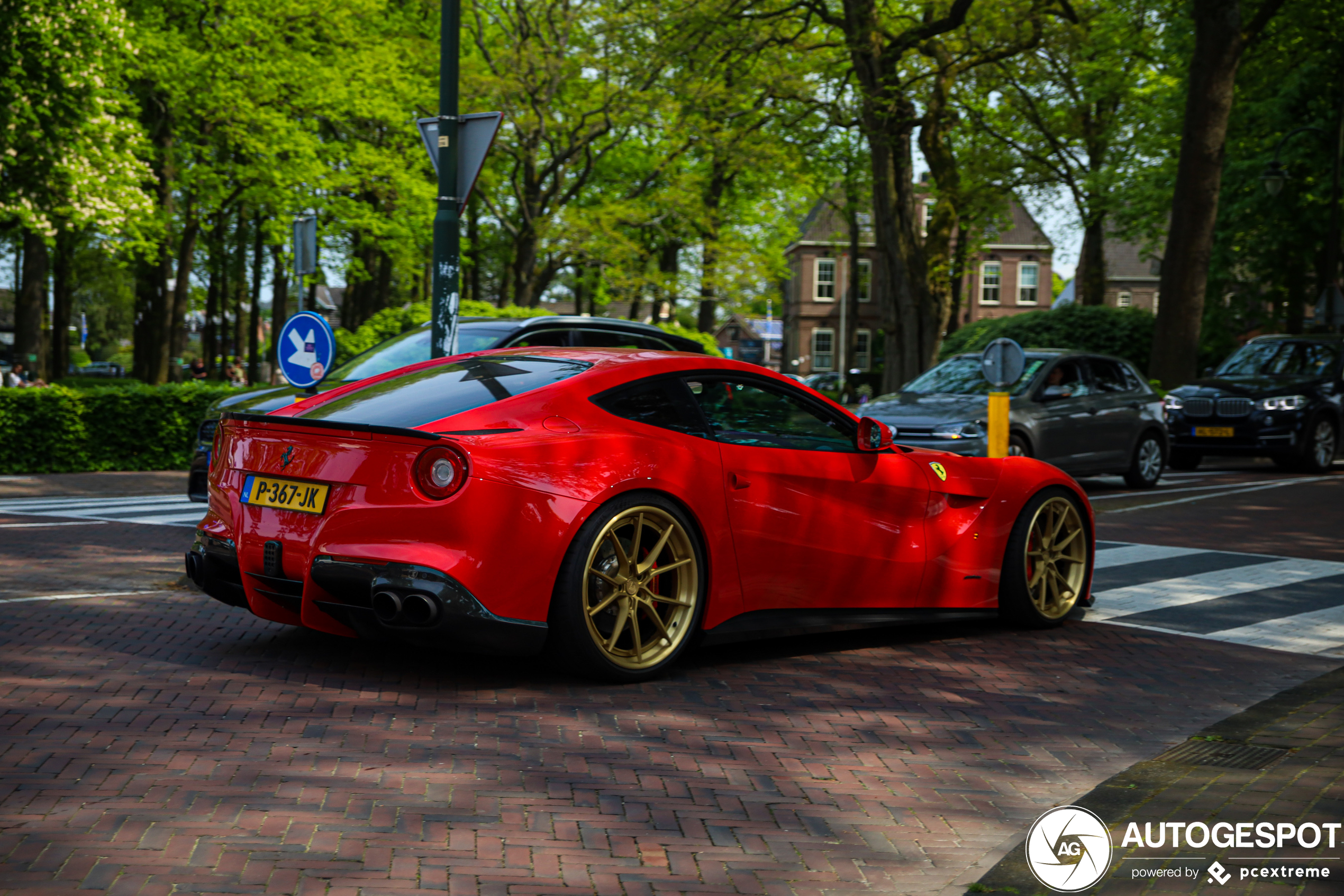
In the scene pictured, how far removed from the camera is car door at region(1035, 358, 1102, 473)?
13891mm

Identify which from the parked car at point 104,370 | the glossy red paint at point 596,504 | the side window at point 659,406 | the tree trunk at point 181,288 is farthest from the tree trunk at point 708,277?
the parked car at point 104,370

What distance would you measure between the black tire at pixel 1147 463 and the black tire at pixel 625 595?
11114mm

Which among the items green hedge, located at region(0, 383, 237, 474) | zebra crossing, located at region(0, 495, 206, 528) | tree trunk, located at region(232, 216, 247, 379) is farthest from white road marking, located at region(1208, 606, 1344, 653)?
tree trunk, located at region(232, 216, 247, 379)

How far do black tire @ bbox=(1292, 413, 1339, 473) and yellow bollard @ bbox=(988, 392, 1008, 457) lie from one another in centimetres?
932

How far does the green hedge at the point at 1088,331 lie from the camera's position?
1024 inches

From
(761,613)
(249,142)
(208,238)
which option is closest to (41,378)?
(249,142)

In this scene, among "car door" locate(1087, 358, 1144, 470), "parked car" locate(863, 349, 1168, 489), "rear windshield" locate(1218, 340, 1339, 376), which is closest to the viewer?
"parked car" locate(863, 349, 1168, 489)

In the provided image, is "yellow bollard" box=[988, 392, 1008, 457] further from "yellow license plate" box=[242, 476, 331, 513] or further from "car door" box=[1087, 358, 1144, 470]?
"yellow license plate" box=[242, 476, 331, 513]

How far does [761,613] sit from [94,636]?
309 cm

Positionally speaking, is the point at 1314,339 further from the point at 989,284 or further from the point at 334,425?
the point at 989,284

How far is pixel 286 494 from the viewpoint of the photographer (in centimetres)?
515

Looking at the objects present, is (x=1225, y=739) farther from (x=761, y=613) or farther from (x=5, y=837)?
(x=5, y=837)

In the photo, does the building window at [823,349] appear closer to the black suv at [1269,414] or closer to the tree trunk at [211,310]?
the tree trunk at [211,310]

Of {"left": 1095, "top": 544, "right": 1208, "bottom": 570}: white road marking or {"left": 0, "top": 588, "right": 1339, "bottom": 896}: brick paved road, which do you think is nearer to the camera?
{"left": 0, "top": 588, "right": 1339, "bottom": 896}: brick paved road
